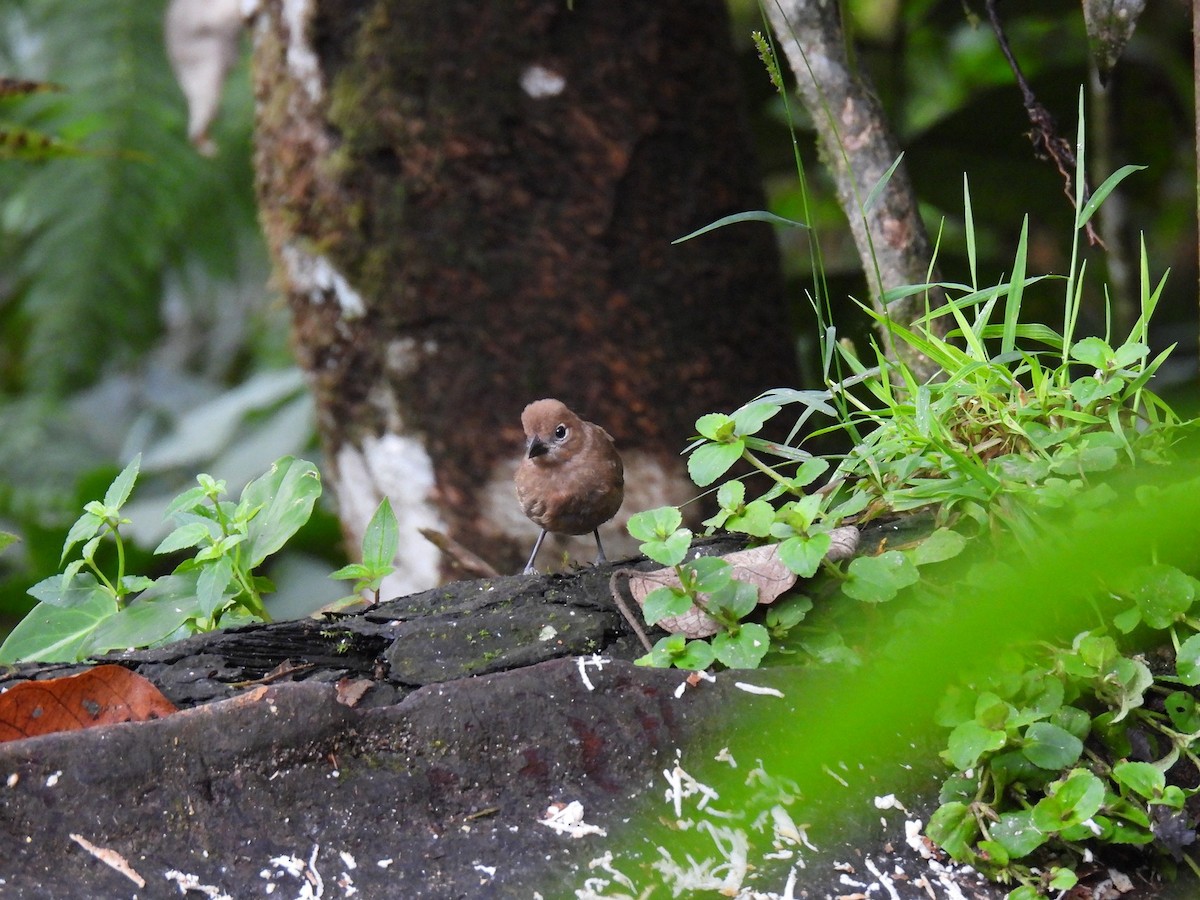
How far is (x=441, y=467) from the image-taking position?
295cm

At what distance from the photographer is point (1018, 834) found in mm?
1204

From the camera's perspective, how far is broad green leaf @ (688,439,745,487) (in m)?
1.52

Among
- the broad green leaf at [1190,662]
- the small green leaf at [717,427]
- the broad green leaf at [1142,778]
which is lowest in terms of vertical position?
the broad green leaf at [1142,778]

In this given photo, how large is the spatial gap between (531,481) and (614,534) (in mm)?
808

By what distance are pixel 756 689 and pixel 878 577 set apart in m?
0.21

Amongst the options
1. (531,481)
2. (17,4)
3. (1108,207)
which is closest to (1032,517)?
(531,481)

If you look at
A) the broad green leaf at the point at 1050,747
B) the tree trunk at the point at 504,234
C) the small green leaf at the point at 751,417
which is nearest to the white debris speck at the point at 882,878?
the broad green leaf at the point at 1050,747

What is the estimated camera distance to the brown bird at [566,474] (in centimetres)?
213

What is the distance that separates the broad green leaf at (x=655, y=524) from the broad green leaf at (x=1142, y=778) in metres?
0.57

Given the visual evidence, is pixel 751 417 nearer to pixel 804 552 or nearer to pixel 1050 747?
pixel 804 552

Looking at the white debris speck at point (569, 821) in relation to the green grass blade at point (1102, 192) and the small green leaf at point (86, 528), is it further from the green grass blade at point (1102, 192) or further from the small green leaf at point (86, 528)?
the green grass blade at point (1102, 192)

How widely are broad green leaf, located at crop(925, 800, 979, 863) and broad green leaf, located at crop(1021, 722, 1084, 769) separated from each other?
0.09m

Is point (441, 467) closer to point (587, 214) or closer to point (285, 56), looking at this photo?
point (587, 214)

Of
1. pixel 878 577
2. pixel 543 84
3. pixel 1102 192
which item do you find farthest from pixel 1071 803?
pixel 543 84
